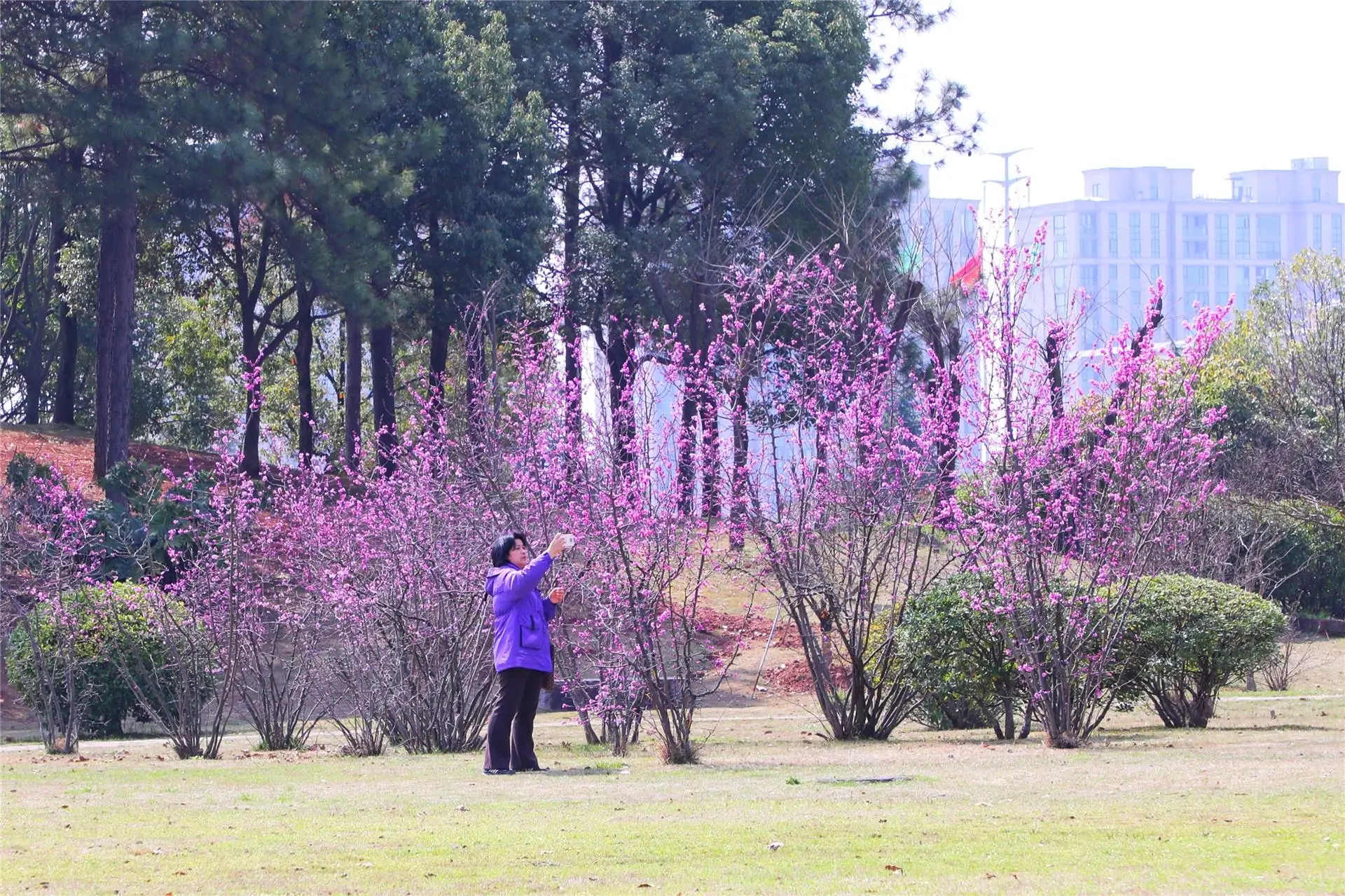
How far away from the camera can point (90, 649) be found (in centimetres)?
1598

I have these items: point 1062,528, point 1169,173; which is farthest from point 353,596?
point 1169,173

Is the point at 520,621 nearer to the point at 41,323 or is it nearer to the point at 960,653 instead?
the point at 960,653

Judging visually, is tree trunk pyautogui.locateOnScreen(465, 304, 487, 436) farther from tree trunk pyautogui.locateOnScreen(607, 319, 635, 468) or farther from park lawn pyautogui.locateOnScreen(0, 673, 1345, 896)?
park lawn pyautogui.locateOnScreen(0, 673, 1345, 896)

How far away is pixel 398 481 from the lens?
14742 millimetres

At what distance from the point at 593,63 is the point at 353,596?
25.3 m

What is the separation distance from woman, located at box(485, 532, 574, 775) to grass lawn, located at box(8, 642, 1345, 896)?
284mm

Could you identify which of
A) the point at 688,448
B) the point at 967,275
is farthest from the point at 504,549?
the point at 967,275

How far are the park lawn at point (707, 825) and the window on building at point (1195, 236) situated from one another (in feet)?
361

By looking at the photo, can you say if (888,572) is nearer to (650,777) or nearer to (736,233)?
(650,777)

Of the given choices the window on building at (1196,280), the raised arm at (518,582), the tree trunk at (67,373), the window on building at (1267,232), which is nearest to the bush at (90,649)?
the raised arm at (518,582)

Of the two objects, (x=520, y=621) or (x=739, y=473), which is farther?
(x=739, y=473)

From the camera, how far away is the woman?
365 inches

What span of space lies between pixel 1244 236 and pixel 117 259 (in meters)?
104

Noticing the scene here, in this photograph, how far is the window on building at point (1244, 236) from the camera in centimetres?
11344
